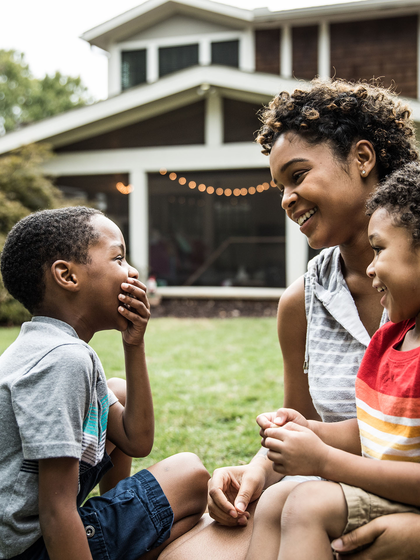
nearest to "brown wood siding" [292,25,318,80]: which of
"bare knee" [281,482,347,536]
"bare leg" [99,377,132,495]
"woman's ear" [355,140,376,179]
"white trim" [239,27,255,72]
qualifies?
"white trim" [239,27,255,72]

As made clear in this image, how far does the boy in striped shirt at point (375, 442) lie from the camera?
4.23ft

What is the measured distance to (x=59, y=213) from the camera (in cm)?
183

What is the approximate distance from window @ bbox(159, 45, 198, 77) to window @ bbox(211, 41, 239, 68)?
53 cm

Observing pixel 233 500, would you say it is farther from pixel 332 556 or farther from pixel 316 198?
pixel 316 198

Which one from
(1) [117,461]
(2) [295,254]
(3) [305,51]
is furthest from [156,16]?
(1) [117,461]

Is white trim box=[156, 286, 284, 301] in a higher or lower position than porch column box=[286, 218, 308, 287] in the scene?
lower

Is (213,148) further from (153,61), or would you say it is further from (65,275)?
(65,275)

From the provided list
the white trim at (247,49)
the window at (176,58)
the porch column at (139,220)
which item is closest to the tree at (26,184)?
the porch column at (139,220)

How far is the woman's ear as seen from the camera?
1.78m

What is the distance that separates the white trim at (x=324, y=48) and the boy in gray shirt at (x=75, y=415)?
12024 mm

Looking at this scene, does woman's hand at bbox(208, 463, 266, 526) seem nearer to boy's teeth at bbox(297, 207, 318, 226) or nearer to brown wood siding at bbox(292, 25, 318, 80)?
boy's teeth at bbox(297, 207, 318, 226)

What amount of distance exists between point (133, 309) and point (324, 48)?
40.6 ft

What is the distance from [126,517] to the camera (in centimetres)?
172

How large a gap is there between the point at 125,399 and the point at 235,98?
9988 mm
